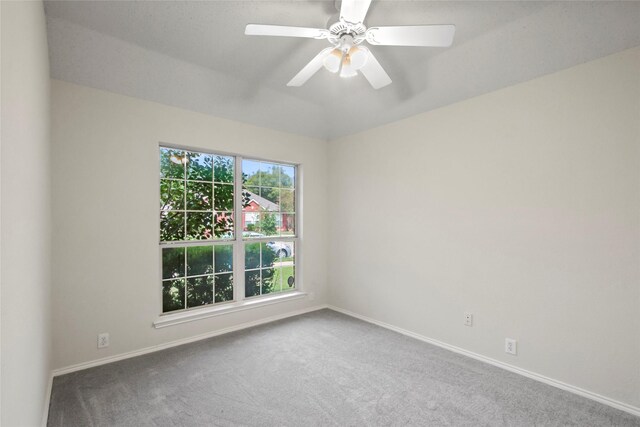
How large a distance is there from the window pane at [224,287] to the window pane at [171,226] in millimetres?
645

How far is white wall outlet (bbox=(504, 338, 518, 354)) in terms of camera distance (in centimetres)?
251

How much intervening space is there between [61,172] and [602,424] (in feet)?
14.0

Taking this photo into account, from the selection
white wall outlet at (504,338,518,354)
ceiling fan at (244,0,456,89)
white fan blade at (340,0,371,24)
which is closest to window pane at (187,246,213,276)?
ceiling fan at (244,0,456,89)

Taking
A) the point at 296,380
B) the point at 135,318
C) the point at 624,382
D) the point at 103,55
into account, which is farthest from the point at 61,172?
the point at 624,382

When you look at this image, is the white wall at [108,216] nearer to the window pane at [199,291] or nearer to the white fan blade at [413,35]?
the window pane at [199,291]

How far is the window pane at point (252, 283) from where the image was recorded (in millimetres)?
3629

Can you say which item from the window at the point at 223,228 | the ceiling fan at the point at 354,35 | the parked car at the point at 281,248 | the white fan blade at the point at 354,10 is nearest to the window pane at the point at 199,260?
the window at the point at 223,228

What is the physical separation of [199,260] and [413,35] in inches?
112

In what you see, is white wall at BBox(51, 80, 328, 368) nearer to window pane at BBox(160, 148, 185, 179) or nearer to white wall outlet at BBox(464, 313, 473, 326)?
window pane at BBox(160, 148, 185, 179)

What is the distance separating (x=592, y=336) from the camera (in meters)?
2.15

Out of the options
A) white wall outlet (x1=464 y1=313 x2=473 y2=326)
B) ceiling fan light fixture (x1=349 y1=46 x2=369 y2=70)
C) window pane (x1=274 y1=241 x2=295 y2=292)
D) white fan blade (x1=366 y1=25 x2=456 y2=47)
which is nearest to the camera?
white fan blade (x1=366 y1=25 x2=456 y2=47)

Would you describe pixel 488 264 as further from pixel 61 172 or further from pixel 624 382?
pixel 61 172

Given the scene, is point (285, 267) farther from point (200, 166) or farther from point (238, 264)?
point (200, 166)

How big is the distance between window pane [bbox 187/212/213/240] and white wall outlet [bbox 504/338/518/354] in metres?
3.05
